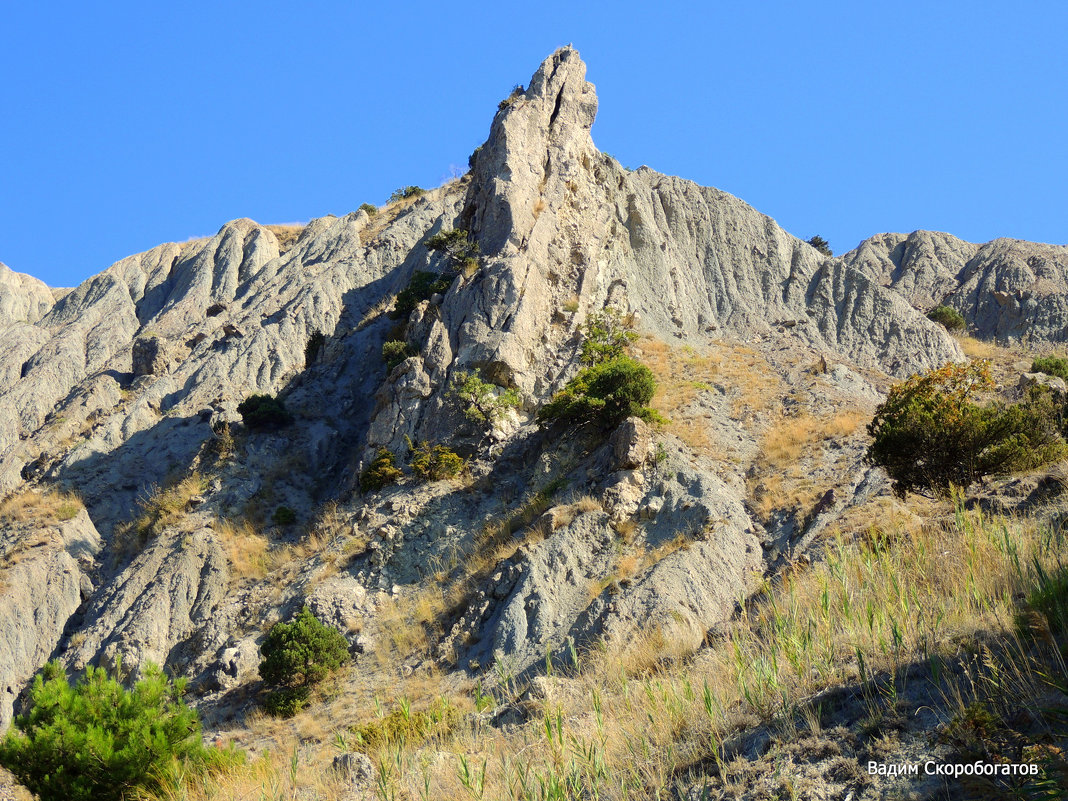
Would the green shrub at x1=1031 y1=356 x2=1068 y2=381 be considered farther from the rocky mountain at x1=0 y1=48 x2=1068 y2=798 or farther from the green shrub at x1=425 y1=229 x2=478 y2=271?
the green shrub at x1=425 y1=229 x2=478 y2=271

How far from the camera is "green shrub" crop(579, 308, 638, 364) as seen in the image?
90.3 ft

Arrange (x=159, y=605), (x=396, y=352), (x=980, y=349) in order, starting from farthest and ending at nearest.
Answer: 1. (x=980, y=349)
2. (x=396, y=352)
3. (x=159, y=605)

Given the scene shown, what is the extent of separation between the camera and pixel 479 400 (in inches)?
1010

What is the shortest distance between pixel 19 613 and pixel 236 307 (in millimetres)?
25611

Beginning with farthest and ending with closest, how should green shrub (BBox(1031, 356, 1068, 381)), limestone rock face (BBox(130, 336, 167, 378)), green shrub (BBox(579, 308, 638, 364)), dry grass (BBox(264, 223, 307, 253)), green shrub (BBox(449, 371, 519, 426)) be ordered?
dry grass (BBox(264, 223, 307, 253)), limestone rock face (BBox(130, 336, 167, 378)), green shrub (BBox(579, 308, 638, 364)), green shrub (BBox(1031, 356, 1068, 381)), green shrub (BBox(449, 371, 519, 426))

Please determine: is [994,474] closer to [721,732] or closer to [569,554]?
[569,554]

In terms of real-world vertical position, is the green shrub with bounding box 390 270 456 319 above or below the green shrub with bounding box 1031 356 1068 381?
above

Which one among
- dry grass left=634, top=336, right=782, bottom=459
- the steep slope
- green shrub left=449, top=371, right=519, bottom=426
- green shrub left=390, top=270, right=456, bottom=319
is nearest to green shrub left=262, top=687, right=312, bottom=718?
the steep slope

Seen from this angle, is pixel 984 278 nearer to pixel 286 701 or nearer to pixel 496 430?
pixel 496 430

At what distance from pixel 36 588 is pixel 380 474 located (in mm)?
10984

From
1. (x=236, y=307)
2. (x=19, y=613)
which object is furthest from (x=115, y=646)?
(x=236, y=307)

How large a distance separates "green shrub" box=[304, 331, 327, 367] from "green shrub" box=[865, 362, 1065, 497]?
24.7 metres

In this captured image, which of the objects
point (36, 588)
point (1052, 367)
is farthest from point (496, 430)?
point (1052, 367)

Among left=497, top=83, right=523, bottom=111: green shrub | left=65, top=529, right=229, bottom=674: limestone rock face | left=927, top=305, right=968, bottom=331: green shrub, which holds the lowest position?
left=65, top=529, right=229, bottom=674: limestone rock face
